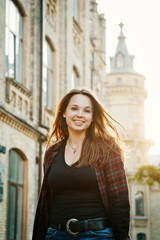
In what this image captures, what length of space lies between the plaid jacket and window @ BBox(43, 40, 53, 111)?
43.0ft

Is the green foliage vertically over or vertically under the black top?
over

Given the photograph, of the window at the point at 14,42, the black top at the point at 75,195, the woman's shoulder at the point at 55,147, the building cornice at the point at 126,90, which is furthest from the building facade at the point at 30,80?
the building cornice at the point at 126,90

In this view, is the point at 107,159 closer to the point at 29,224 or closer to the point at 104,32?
the point at 29,224

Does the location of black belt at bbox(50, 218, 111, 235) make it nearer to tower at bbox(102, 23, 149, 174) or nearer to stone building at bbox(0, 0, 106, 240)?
stone building at bbox(0, 0, 106, 240)


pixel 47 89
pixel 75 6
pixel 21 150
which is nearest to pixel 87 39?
pixel 75 6

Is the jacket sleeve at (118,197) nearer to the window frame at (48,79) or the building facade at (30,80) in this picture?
the building facade at (30,80)

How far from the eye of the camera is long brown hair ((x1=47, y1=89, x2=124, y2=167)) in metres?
3.83

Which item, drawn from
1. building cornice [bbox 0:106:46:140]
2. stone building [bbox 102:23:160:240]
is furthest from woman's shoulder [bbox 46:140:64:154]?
stone building [bbox 102:23:160:240]

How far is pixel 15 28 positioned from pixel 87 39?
1000 cm

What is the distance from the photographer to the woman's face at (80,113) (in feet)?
13.4

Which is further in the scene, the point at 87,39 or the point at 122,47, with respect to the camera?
the point at 122,47

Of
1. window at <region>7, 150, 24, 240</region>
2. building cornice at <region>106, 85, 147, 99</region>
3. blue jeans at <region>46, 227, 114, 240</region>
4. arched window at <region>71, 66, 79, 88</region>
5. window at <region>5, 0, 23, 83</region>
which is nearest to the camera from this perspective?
blue jeans at <region>46, 227, 114, 240</region>

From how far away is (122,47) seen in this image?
54438 mm

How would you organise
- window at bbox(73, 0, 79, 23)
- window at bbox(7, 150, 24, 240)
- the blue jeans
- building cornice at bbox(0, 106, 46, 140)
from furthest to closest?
window at bbox(73, 0, 79, 23)
window at bbox(7, 150, 24, 240)
building cornice at bbox(0, 106, 46, 140)
the blue jeans
